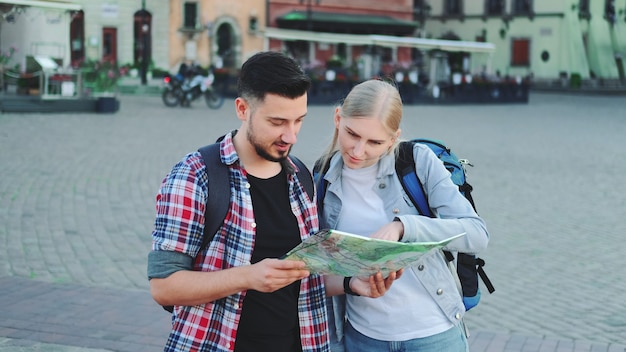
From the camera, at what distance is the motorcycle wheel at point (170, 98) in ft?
84.7

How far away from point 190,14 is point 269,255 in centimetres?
4287

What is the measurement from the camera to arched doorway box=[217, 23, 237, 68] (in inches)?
1773

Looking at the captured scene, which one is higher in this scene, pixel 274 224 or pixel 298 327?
pixel 274 224

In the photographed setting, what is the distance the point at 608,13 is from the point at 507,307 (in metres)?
51.4

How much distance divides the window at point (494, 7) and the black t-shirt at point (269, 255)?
171ft

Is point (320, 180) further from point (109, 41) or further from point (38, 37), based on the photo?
point (109, 41)

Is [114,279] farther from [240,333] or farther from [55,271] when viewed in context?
[240,333]

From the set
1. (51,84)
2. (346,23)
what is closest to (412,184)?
(51,84)

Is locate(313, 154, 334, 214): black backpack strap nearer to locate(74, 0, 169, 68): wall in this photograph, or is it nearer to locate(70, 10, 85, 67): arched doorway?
locate(74, 0, 169, 68): wall

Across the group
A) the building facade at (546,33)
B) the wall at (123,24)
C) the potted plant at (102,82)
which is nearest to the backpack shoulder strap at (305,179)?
the potted plant at (102,82)

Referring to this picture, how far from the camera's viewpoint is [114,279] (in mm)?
6500

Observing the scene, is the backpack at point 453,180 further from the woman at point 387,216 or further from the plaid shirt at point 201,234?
the plaid shirt at point 201,234

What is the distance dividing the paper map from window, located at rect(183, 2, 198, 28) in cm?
4266

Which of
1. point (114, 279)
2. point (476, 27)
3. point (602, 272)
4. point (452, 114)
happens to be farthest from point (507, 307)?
point (476, 27)
